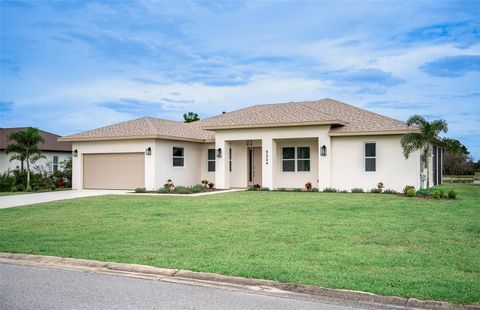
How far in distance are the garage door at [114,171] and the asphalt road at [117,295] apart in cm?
1828

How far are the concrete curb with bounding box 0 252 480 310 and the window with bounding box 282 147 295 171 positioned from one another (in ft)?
60.3

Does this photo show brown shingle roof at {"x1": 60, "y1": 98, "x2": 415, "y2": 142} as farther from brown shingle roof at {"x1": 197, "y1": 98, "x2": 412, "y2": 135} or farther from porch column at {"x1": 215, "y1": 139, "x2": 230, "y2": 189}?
porch column at {"x1": 215, "y1": 139, "x2": 230, "y2": 189}

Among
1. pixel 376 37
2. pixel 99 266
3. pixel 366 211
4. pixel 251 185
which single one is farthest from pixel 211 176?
pixel 99 266

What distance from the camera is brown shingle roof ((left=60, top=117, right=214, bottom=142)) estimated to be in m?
25.0

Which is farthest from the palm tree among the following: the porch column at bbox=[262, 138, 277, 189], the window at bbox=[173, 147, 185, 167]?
the window at bbox=[173, 147, 185, 167]

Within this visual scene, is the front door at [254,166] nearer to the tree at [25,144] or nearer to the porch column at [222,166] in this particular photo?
the porch column at [222,166]

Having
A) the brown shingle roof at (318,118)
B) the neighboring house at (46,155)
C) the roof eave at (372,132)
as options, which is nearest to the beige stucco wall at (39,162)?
the neighboring house at (46,155)

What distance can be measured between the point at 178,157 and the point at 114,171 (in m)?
3.68

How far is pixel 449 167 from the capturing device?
46625mm

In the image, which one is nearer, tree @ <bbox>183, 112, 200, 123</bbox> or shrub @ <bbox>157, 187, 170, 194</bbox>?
shrub @ <bbox>157, 187, 170, 194</bbox>

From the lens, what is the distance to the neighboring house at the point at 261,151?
74.3 ft

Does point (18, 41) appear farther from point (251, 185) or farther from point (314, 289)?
point (251, 185)

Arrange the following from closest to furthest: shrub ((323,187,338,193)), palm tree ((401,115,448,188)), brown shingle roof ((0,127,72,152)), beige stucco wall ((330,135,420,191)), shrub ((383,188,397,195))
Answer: palm tree ((401,115,448,188)) → shrub ((383,188,397,195)) → beige stucco wall ((330,135,420,191)) → shrub ((323,187,338,193)) → brown shingle roof ((0,127,72,152))

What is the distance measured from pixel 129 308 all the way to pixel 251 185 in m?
21.8
